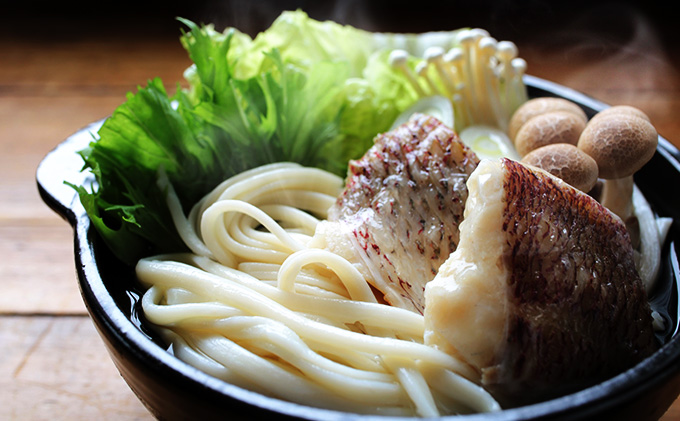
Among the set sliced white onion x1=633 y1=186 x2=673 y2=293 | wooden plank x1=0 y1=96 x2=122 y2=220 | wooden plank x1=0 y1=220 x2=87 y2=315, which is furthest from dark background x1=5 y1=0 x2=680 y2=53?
sliced white onion x1=633 y1=186 x2=673 y2=293

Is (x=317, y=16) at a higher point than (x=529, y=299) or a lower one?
lower

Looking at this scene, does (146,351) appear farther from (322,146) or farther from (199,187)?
(322,146)

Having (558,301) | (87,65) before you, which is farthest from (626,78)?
(87,65)

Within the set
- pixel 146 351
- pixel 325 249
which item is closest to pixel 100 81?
pixel 325 249

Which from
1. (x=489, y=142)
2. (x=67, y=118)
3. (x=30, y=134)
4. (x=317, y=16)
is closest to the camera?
(x=489, y=142)

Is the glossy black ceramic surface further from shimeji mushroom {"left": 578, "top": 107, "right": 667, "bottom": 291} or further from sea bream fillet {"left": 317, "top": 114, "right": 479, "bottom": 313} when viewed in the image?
sea bream fillet {"left": 317, "top": 114, "right": 479, "bottom": 313}

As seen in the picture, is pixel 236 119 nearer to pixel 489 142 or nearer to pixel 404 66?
pixel 404 66

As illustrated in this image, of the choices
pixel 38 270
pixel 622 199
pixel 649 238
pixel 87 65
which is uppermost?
pixel 622 199
